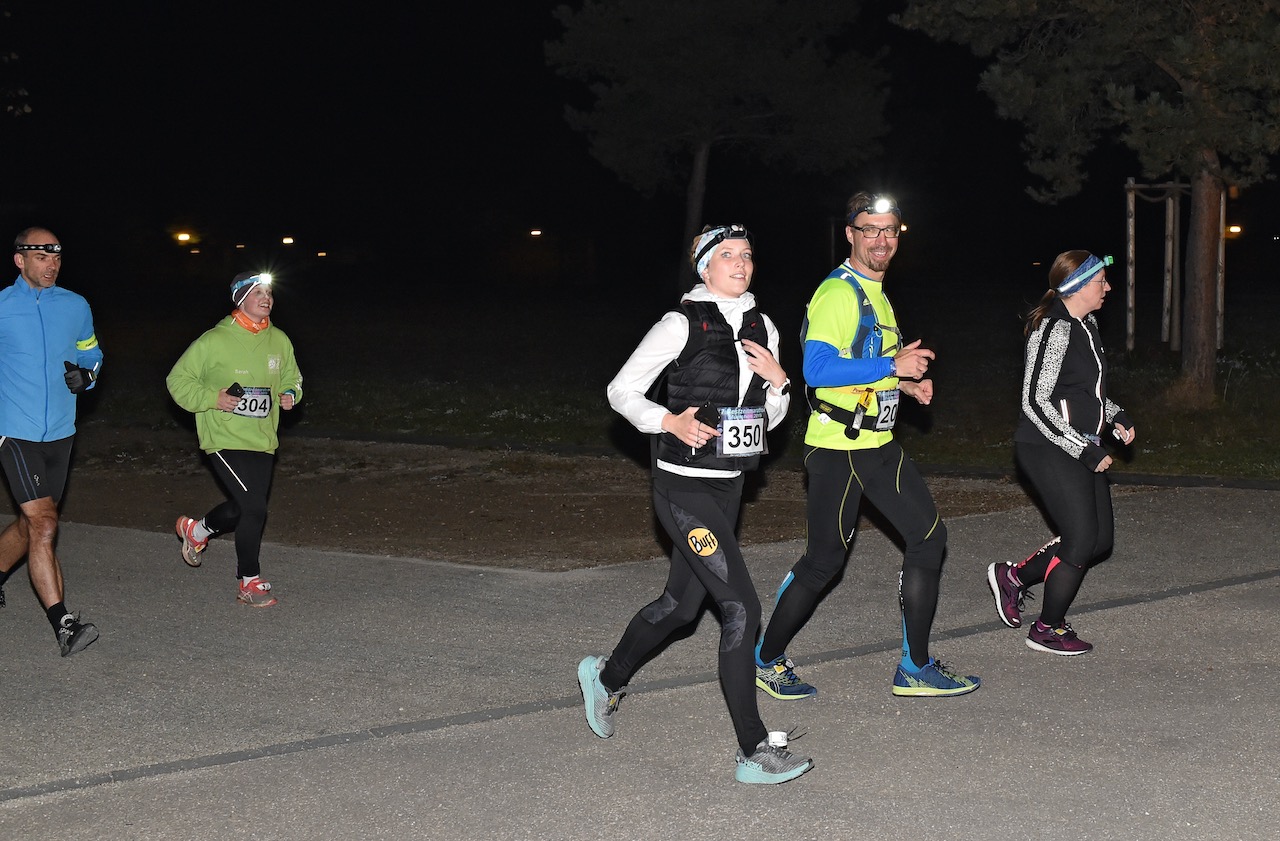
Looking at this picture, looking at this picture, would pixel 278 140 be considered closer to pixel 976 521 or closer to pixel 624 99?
pixel 624 99

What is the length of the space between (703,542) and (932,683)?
55.5 inches

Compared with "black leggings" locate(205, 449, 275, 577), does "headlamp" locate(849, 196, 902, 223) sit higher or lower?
higher

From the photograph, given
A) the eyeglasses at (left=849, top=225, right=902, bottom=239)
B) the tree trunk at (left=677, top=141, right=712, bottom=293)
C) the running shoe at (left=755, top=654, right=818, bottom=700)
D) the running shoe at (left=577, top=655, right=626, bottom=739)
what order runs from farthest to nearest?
1. the tree trunk at (left=677, top=141, right=712, bottom=293)
2. the running shoe at (left=755, top=654, right=818, bottom=700)
3. the eyeglasses at (left=849, top=225, right=902, bottom=239)
4. the running shoe at (left=577, top=655, right=626, bottom=739)

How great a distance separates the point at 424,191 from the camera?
7675cm

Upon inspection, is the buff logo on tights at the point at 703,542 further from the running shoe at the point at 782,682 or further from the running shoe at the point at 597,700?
the running shoe at the point at 782,682

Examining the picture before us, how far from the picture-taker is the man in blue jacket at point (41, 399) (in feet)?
21.5

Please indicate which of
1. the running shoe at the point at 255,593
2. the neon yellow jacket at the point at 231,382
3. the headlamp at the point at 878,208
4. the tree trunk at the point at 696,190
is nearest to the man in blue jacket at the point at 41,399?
the neon yellow jacket at the point at 231,382

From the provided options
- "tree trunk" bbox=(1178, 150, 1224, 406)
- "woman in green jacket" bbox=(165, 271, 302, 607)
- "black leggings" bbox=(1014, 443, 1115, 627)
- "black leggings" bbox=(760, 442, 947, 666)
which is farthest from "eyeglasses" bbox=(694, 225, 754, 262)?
"tree trunk" bbox=(1178, 150, 1224, 406)

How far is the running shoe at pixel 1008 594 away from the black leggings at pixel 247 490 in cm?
374

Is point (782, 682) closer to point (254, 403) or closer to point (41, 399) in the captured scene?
point (254, 403)

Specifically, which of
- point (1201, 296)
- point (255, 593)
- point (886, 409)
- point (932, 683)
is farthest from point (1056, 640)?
point (1201, 296)

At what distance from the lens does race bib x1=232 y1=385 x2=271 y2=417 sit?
7.32m

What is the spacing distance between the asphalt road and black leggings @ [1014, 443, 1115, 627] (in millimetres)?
293

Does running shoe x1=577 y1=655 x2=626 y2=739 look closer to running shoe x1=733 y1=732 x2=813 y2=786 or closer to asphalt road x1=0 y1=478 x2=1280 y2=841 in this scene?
asphalt road x1=0 y1=478 x2=1280 y2=841
